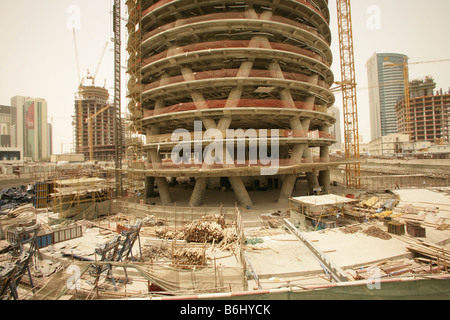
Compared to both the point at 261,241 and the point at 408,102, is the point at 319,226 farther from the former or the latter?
the point at 408,102

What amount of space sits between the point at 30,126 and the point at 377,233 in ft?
396

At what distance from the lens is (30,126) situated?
Result: 89.1 m

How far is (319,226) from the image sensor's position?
547 inches

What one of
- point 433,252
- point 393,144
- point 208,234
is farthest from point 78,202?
point 393,144

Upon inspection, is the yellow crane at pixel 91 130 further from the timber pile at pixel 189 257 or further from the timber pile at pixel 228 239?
the timber pile at pixel 189 257

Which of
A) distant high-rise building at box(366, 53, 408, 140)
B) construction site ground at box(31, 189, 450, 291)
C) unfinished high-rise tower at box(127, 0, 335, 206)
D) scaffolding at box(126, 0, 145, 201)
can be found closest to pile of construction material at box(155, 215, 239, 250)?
construction site ground at box(31, 189, 450, 291)

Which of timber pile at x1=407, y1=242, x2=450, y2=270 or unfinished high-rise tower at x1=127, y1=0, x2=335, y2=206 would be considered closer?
timber pile at x1=407, y1=242, x2=450, y2=270

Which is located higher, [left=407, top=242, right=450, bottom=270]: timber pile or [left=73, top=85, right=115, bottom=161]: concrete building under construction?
[left=73, top=85, right=115, bottom=161]: concrete building under construction

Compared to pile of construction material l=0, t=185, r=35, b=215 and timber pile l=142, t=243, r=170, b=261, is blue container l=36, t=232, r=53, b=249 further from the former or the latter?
pile of construction material l=0, t=185, r=35, b=215

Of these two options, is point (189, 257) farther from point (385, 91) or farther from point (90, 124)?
point (385, 91)

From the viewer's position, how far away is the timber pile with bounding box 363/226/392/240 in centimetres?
1168

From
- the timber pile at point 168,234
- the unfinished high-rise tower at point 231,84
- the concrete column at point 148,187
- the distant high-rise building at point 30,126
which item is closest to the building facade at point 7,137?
the distant high-rise building at point 30,126

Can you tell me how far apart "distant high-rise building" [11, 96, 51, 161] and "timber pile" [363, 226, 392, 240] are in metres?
99.6
